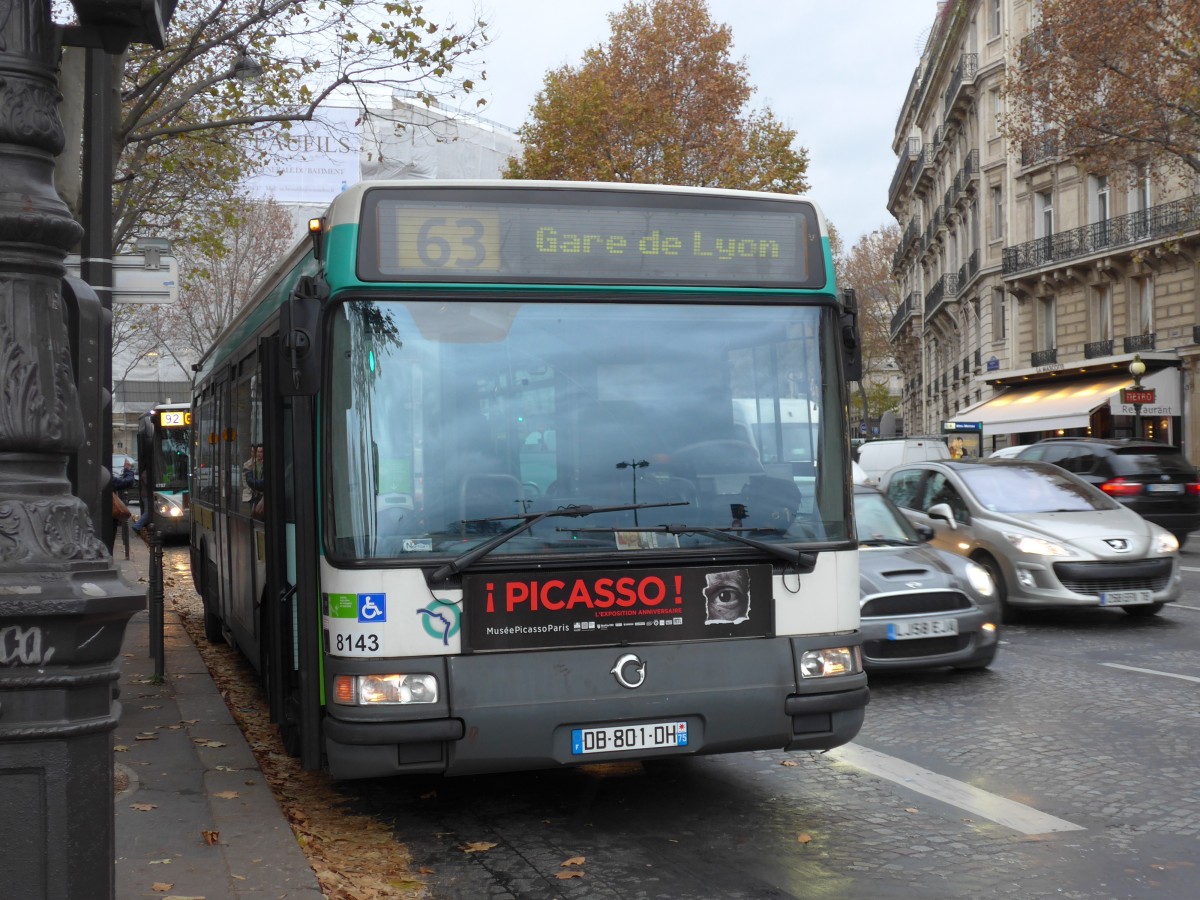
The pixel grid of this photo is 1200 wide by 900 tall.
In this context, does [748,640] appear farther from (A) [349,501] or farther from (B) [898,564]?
(B) [898,564]

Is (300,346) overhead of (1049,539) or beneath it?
overhead

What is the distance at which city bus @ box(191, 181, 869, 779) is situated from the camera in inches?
214

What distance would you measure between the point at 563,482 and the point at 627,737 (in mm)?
1066

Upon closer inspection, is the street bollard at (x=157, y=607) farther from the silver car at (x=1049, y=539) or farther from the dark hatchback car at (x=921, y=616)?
the silver car at (x=1049, y=539)

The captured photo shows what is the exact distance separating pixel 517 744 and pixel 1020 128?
25.5m

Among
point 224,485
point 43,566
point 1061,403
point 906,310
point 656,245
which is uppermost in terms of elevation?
point 906,310

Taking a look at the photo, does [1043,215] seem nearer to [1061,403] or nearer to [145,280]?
[1061,403]

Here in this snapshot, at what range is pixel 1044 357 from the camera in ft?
144

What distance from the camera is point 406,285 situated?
5637mm

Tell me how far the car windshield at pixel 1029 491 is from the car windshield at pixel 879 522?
2134 mm

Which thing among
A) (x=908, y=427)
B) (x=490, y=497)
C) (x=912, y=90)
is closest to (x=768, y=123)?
(x=912, y=90)

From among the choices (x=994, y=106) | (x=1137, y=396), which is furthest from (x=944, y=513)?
(x=994, y=106)

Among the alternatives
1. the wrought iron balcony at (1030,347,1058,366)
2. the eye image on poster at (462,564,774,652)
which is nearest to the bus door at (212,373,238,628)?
the eye image on poster at (462,564,774,652)

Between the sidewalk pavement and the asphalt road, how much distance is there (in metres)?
0.56
